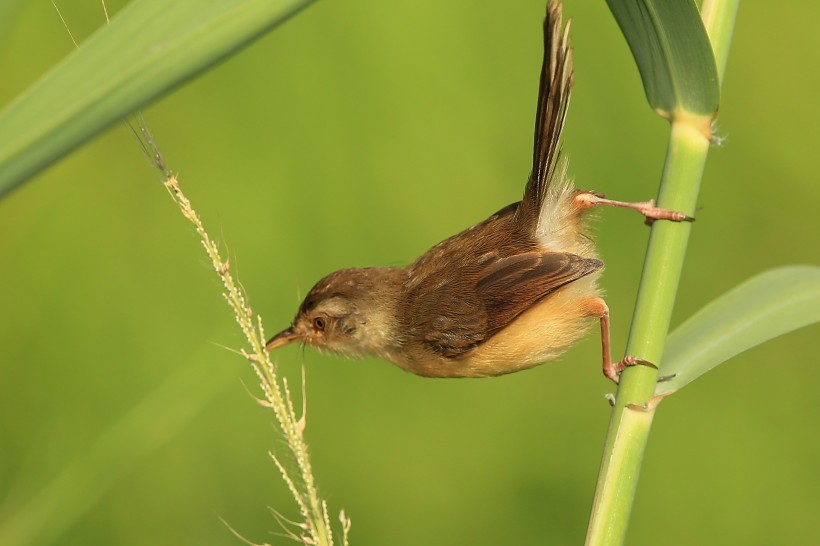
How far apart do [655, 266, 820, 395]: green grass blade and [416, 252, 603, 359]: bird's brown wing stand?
61 cm

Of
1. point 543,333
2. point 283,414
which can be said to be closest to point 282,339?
point 543,333

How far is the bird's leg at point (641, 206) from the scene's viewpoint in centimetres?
151

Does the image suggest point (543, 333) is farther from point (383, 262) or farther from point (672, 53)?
point (383, 262)

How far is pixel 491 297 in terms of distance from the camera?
2592 millimetres

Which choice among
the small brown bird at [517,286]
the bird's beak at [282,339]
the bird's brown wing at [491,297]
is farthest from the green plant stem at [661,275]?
the bird's beak at [282,339]

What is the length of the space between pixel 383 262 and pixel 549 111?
182cm

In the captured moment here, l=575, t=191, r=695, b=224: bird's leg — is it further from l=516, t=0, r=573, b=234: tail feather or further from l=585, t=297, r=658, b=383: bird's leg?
l=585, t=297, r=658, b=383: bird's leg

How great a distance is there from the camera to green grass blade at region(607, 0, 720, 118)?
4.71ft

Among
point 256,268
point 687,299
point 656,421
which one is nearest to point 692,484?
point 656,421

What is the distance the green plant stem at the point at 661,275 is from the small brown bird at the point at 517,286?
26.7 inches

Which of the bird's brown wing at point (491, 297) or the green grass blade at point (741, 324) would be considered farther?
the bird's brown wing at point (491, 297)

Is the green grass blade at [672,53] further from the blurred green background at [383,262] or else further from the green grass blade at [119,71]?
the blurred green background at [383,262]

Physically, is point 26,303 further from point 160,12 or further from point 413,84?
point 160,12

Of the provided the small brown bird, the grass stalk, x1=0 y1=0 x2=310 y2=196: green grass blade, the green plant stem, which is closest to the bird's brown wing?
the small brown bird
